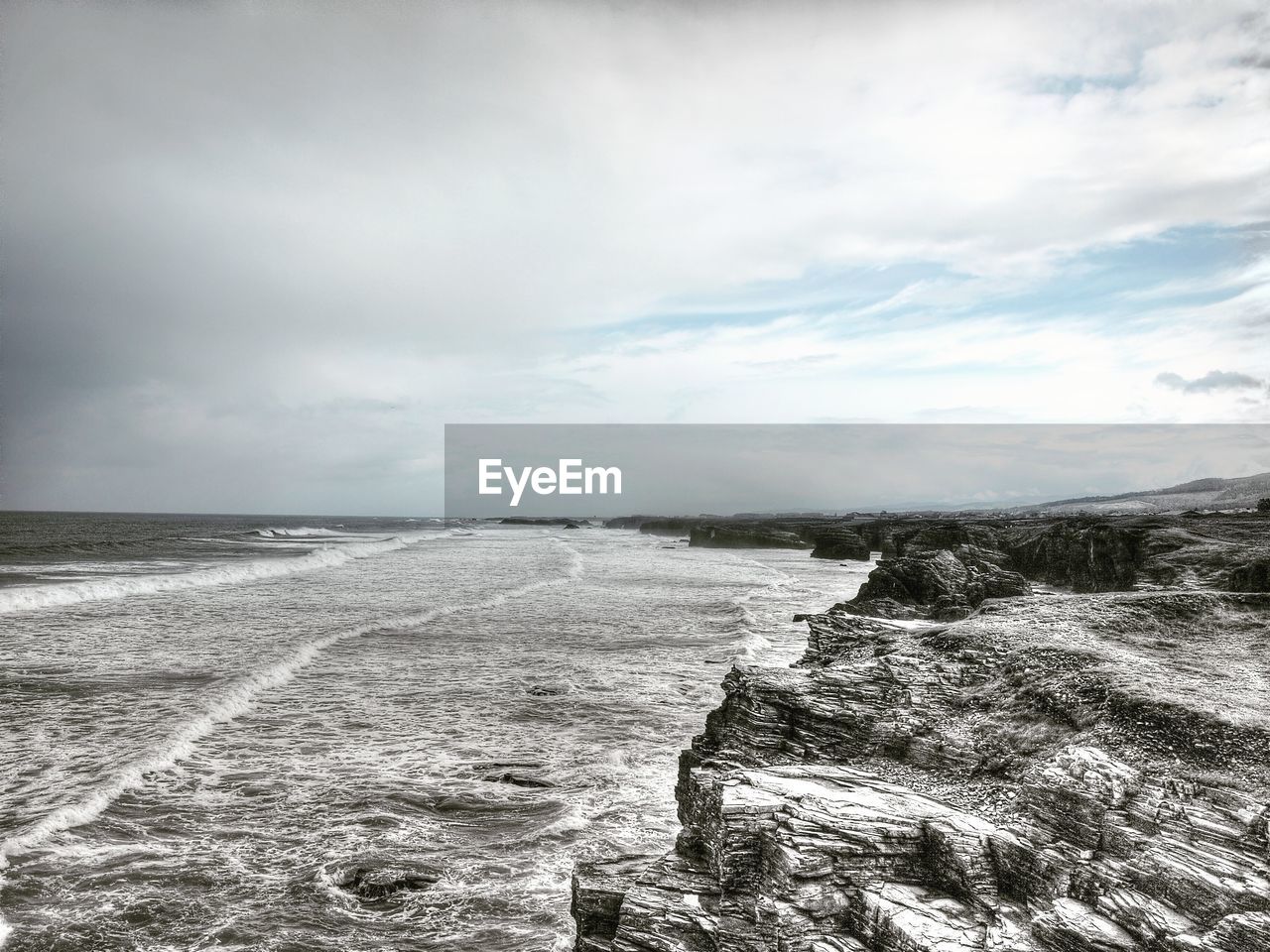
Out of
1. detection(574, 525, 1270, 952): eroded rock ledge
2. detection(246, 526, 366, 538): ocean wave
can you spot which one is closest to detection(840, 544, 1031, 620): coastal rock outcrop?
detection(574, 525, 1270, 952): eroded rock ledge

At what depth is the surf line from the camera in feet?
28.2

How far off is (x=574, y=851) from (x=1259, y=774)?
680 centimetres

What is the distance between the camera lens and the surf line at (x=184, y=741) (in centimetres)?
859

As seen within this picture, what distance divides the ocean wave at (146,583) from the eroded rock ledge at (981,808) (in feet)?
101

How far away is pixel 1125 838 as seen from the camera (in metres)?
5.10

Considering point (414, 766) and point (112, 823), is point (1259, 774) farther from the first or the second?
point (112, 823)

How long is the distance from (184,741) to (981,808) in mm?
12519

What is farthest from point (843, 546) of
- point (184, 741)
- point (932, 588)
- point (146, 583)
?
point (184, 741)

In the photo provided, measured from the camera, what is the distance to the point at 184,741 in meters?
11.9

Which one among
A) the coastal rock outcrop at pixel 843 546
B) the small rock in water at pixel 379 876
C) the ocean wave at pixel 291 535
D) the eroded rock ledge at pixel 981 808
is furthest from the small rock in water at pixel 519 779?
the ocean wave at pixel 291 535

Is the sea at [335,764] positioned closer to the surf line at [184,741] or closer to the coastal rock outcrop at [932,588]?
the surf line at [184,741]

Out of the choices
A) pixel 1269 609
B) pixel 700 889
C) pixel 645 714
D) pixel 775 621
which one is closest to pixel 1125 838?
pixel 700 889

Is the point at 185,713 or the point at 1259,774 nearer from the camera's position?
the point at 1259,774

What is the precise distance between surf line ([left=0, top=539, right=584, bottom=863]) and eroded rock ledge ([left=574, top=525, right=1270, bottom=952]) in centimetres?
734
